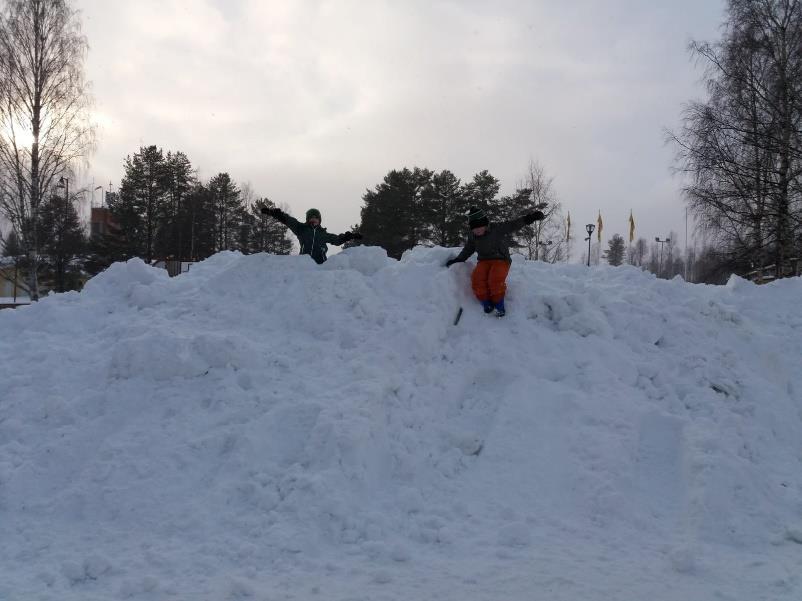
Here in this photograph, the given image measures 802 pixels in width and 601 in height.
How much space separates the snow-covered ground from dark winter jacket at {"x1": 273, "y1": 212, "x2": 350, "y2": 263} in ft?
1.58

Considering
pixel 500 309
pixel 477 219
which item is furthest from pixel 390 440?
pixel 477 219

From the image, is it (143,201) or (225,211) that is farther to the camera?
(225,211)

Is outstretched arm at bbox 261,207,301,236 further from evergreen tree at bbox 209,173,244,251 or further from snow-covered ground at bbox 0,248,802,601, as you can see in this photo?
evergreen tree at bbox 209,173,244,251

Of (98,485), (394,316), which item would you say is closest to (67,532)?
(98,485)

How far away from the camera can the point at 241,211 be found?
37.8 metres

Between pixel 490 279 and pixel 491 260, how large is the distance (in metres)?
0.24

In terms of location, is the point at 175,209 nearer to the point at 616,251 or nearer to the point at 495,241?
the point at 495,241

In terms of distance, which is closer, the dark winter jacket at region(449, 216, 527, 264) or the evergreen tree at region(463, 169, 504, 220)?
the dark winter jacket at region(449, 216, 527, 264)

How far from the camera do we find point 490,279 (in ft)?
21.6

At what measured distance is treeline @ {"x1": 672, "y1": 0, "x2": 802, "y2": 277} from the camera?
1532 centimetres

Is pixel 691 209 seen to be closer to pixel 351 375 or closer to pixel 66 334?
pixel 351 375

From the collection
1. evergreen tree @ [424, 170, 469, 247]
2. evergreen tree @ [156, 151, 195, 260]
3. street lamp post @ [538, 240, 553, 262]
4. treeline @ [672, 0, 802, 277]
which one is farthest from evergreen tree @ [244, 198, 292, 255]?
treeline @ [672, 0, 802, 277]

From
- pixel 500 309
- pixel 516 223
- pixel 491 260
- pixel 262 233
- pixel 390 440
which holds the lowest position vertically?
pixel 390 440

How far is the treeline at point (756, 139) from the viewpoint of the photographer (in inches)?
603
